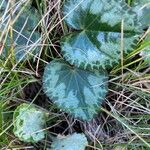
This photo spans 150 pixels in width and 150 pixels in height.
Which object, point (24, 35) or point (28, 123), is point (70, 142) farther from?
point (24, 35)

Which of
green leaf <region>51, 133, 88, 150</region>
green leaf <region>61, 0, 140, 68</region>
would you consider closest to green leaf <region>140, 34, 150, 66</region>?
green leaf <region>61, 0, 140, 68</region>

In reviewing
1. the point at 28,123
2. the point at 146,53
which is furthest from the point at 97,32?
the point at 28,123

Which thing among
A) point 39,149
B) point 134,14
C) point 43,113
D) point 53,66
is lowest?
point 39,149

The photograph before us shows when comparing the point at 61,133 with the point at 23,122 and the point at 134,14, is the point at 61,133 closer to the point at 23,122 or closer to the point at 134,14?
the point at 23,122

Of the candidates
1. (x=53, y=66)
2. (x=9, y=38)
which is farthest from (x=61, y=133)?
(x=9, y=38)

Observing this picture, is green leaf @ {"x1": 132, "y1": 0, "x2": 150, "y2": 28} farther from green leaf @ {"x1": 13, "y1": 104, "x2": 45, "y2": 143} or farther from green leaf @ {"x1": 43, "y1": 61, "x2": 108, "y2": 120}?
green leaf @ {"x1": 13, "y1": 104, "x2": 45, "y2": 143}

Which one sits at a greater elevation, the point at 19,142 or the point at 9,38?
the point at 9,38
